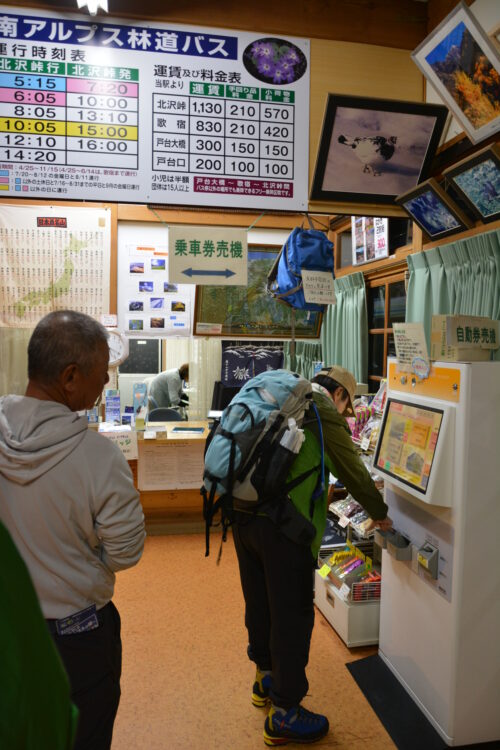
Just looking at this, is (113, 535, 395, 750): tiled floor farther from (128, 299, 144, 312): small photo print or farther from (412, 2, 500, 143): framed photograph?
→ (412, 2, 500, 143): framed photograph

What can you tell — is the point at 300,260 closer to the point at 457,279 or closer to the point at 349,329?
the point at 457,279

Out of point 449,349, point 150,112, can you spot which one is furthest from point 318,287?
point 150,112

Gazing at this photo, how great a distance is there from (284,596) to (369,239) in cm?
281

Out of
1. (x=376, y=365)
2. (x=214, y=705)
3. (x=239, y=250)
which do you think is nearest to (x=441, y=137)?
(x=239, y=250)

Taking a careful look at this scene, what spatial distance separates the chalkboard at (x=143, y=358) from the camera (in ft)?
17.3

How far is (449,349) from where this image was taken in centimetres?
200

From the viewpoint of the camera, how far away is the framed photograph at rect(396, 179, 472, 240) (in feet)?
7.22

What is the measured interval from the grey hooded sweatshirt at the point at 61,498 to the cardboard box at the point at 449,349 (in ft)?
4.36

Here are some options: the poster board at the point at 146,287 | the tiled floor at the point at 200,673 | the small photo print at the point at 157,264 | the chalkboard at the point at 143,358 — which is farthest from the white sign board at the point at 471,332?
the chalkboard at the point at 143,358

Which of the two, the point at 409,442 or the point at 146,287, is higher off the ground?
the point at 146,287

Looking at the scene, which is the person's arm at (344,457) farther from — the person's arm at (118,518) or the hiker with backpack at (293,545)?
the person's arm at (118,518)

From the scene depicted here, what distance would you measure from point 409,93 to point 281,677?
2526 millimetres

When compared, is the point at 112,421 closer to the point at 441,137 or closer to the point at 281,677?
the point at 281,677

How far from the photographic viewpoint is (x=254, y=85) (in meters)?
2.17
